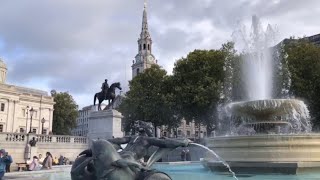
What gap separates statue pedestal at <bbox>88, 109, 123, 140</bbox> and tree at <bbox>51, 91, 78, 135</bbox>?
53.0m

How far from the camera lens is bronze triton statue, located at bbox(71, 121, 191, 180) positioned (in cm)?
675

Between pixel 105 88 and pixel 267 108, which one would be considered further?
pixel 105 88

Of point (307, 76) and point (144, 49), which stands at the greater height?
point (144, 49)

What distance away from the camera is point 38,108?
237ft

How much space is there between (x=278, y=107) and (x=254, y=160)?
3.13 metres

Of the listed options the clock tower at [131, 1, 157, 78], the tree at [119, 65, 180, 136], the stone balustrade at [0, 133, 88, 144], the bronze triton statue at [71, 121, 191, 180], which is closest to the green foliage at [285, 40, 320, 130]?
the tree at [119, 65, 180, 136]

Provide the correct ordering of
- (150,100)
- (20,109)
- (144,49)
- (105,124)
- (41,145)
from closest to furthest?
1. (105,124)
2. (41,145)
3. (150,100)
4. (20,109)
5. (144,49)

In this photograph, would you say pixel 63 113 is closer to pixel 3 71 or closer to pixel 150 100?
pixel 3 71

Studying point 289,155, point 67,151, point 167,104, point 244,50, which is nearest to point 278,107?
point 289,155

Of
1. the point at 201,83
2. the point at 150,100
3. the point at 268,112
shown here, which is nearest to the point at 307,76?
the point at 201,83

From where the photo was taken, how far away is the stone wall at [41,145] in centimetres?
2550

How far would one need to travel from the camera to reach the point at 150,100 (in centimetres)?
4406

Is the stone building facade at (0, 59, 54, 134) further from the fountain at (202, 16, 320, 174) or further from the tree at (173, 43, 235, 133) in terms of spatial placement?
the fountain at (202, 16, 320, 174)

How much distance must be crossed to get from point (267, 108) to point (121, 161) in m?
11.1
